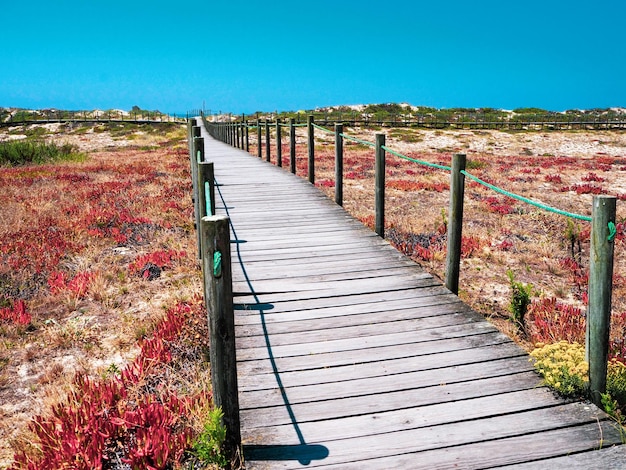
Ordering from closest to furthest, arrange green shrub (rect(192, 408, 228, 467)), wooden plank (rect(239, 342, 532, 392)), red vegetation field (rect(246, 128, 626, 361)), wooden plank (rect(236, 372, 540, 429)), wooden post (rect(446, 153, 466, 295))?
1. green shrub (rect(192, 408, 228, 467))
2. wooden plank (rect(236, 372, 540, 429))
3. wooden plank (rect(239, 342, 532, 392))
4. wooden post (rect(446, 153, 466, 295))
5. red vegetation field (rect(246, 128, 626, 361))

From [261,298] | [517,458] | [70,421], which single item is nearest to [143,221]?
[261,298]

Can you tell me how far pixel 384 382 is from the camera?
3.56m

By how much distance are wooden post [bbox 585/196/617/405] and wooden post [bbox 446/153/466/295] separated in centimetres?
196

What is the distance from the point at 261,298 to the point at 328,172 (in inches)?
591

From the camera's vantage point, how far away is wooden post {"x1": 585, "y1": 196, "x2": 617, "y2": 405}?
10.2ft

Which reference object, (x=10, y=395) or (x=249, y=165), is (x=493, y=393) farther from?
(x=249, y=165)

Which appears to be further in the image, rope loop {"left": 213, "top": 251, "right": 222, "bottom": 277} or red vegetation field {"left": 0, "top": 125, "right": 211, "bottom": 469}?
red vegetation field {"left": 0, "top": 125, "right": 211, "bottom": 469}

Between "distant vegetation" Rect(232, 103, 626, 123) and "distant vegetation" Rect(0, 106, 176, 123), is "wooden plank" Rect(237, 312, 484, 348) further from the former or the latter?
"distant vegetation" Rect(0, 106, 176, 123)

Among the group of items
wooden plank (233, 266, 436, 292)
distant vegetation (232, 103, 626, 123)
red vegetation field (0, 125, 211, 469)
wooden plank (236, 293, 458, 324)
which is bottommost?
red vegetation field (0, 125, 211, 469)

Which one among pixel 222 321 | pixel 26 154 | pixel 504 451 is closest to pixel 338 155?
pixel 222 321

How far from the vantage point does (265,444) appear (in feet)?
9.72

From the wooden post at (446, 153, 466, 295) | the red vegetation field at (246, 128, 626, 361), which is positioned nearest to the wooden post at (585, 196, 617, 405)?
the red vegetation field at (246, 128, 626, 361)

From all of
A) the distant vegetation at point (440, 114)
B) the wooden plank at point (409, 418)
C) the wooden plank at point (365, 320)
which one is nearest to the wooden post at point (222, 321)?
the wooden plank at point (409, 418)

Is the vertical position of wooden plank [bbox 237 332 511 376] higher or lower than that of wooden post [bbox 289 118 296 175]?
lower
